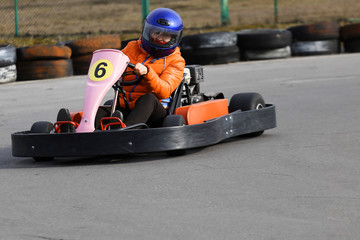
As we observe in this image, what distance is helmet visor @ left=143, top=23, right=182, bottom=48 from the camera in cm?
574

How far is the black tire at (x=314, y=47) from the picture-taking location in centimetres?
1408

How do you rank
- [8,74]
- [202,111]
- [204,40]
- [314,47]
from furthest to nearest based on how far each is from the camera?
[314,47] → [204,40] → [8,74] → [202,111]

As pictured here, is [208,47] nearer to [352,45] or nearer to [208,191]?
[352,45]

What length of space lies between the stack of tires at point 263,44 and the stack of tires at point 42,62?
3106 millimetres

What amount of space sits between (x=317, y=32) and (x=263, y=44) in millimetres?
1141

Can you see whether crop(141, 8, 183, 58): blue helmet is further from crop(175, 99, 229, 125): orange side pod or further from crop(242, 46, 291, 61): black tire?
crop(242, 46, 291, 61): black tire

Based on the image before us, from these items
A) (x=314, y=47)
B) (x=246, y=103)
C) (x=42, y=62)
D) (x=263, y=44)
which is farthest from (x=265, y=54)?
(x=246, y=103)

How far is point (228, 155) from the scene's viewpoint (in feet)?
17.7

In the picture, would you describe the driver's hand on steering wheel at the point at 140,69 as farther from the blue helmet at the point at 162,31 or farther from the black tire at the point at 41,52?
the black tire at the point at 41,52

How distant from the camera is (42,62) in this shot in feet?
39.2

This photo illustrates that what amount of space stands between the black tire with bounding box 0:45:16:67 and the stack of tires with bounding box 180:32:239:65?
111 inches

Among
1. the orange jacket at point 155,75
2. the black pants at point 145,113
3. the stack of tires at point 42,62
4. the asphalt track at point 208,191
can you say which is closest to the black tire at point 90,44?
the stack of tires at point 42,62

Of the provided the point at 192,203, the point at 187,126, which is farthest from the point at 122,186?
the point at 187,126

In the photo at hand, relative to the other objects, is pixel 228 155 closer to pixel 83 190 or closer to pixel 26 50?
pixel 83 190
